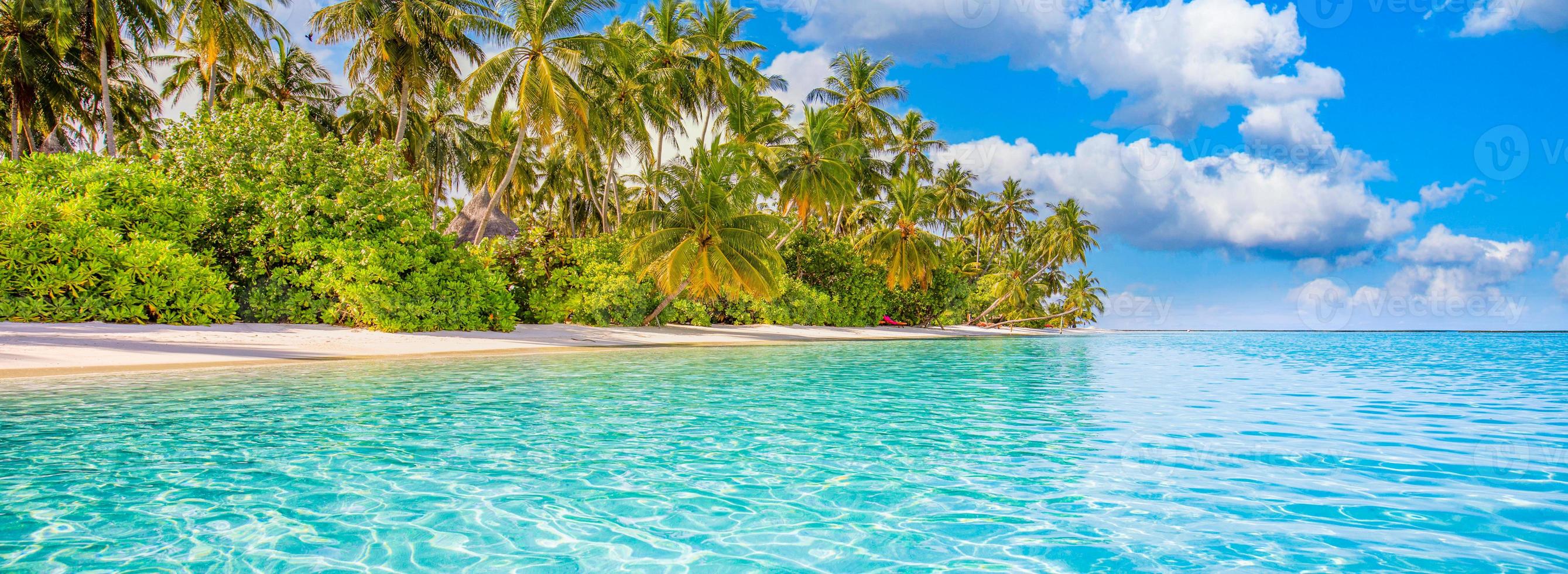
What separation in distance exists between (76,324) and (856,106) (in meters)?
30.4

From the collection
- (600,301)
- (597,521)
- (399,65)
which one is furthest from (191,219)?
(597,521)

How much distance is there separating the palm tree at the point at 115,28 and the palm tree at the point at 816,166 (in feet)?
66.3

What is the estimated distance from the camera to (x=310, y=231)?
1959 cm

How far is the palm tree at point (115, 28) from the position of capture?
2005 cm

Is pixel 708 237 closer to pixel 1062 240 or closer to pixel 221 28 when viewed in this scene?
pixel 221 28

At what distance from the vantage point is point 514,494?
4477mm

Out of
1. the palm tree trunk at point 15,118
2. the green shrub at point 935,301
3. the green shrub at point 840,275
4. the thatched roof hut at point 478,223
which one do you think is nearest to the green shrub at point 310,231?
the palm tree trunk at point 15,118

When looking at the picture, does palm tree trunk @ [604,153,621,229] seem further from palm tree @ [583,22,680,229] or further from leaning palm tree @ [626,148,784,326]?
leaning palm tree @ [626,148,784,326]

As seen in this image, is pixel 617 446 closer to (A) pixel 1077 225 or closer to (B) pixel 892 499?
(B) pixel 892 499

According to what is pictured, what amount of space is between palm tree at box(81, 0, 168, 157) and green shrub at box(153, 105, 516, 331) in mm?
2499

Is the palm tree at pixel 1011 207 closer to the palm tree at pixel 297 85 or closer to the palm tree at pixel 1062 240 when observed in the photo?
the palm tree at pixel 1062 240

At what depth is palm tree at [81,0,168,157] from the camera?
20.0 meters

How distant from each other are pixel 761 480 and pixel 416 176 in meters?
27.2

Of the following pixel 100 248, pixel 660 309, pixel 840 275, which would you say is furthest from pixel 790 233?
pixel 100 248
